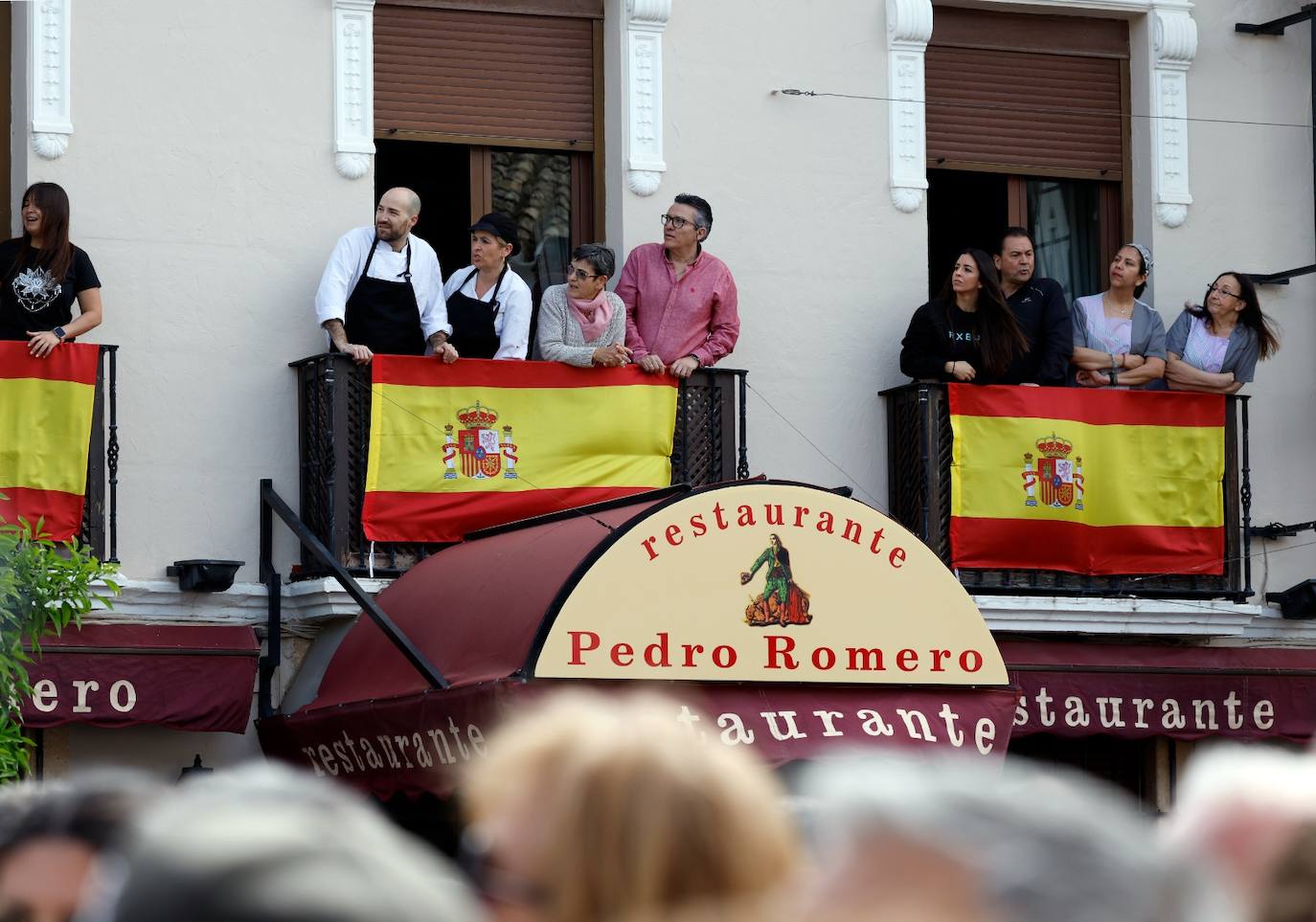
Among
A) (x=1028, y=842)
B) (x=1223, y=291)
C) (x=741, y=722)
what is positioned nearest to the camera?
(x=1028, y=842)

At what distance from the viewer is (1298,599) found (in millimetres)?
14703

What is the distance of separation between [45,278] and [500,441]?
2615mm

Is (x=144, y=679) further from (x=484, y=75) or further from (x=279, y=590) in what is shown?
(x=484, y=75)

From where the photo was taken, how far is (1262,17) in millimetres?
15344

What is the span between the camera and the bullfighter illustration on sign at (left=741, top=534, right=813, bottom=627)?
11125 mm

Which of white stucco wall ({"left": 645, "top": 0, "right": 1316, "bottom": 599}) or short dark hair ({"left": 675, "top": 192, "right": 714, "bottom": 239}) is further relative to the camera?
white stucco wall ({"left": 645, "top": 0, "right": 1316, "bottom": 599})

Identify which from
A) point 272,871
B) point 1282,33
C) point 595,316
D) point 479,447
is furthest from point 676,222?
point 272,871

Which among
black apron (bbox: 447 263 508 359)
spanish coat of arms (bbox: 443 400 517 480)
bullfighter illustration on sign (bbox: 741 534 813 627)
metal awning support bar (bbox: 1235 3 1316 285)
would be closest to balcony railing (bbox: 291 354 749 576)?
spanish coat of arms (bbox: 443 400 517 480)

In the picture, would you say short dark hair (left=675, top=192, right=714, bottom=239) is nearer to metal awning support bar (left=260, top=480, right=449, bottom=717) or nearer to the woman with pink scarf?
the woman with pink scarf

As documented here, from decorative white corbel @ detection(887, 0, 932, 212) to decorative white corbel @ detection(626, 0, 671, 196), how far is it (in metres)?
1.51

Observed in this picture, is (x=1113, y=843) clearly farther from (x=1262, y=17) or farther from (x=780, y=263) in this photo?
(x=1262, y=17)

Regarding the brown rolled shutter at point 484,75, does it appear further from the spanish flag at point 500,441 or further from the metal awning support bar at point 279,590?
the metal awning support bar at point 279,590

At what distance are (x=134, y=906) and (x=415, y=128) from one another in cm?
1191

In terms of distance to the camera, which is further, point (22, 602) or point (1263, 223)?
point (1263, 223)
